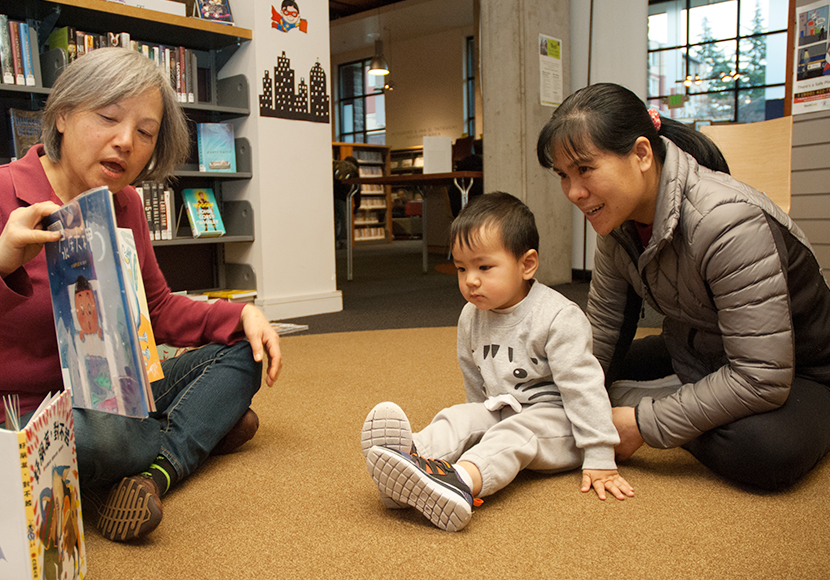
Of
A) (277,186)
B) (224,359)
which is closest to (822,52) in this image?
(277,186)

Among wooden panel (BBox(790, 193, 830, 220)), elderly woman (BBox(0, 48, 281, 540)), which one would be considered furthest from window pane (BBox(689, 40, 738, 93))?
elderly woman (BBox(0, 48, 281, 540))

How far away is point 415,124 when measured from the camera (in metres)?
11.6

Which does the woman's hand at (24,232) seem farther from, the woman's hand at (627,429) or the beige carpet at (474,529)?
the woman's hand at (627,429)

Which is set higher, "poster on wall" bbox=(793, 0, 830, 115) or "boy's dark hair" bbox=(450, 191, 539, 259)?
"poster on wall" bbox=(793, 0, 830, 115)

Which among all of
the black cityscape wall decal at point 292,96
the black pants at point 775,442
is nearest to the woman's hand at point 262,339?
the black pants at point 775,442

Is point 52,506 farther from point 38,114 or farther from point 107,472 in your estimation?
point 38,114

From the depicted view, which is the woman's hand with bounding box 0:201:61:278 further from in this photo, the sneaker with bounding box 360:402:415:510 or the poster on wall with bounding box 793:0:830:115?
the poster on wall with bounding box 793:0:830:115

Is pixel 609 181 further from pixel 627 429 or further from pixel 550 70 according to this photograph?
pixel 550 70

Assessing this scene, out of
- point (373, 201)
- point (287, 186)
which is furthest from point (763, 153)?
point (373, 201)

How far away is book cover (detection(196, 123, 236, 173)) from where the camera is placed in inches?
118

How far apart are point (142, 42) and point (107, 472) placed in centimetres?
257

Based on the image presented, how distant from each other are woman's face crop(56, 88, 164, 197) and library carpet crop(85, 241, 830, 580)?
0.60 meters

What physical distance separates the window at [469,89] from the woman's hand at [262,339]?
982 centimetres

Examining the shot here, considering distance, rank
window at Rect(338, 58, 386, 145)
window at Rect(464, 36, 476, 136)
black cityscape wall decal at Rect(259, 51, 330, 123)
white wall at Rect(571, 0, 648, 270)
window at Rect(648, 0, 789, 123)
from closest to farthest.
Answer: black cityscape wall decal at Rect(259, 51, 330, 123), white wall at Rect(571, 0, 648, 270), window at Rect(648, 0, 789, 123), window at Rect(464, 36, 476, 136), window at Rect(338, 58, 386, 145)
